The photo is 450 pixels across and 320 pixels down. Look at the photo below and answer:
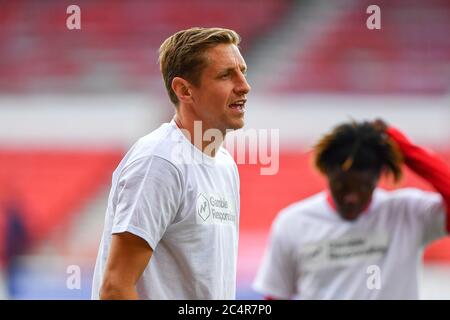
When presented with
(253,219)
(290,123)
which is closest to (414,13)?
(290,123)

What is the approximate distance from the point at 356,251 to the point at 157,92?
4375 mm

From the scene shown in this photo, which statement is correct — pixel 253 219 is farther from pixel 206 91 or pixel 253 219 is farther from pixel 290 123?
pixel 206 91

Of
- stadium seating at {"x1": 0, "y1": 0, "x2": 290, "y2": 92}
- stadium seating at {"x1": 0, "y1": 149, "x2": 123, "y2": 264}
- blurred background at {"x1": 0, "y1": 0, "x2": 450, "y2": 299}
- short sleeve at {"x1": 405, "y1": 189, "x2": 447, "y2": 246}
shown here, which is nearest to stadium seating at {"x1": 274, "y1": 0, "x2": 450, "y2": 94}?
blurred background at {"x1": 0, "y1": 0, "x2": 450, "y2": 299}

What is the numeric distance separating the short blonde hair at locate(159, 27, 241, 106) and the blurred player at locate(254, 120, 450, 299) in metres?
1.30

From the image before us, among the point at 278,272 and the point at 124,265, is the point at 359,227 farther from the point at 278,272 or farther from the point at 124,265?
the point at 124,265

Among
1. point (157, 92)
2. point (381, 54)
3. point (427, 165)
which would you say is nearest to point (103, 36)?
point (157, 92)

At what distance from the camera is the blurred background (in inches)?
273

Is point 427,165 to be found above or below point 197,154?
below

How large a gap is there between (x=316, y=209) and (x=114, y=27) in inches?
186

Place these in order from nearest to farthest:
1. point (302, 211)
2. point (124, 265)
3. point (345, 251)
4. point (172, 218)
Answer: point (124, 265), point (172, 218), point (345, 251), point (302, 211)

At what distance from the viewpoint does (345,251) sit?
3.40m

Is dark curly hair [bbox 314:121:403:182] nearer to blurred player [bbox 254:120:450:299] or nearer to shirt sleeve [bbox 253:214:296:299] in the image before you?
blurred player [bbox 254:120:450:299]

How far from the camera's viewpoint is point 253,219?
270 inches

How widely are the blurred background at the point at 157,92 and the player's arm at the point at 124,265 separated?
4652 millimetres
